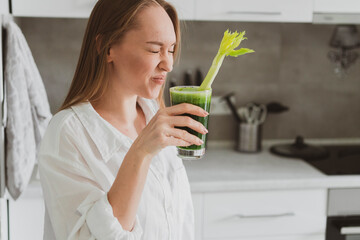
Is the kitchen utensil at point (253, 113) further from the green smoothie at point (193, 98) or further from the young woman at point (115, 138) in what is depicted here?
the green smoothie at point (193, 98)

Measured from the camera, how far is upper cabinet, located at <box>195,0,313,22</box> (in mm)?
2123

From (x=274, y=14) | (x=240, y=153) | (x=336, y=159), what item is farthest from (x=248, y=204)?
(x=274, y=14)

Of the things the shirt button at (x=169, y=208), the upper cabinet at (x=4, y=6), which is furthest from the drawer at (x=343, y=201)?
the upper cabinet at (x=4, y=6)

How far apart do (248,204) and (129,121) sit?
96 cm

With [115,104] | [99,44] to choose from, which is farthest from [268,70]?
[99,44]

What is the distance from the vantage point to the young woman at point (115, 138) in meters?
0.97

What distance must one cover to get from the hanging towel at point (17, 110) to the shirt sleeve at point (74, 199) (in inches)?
33.9

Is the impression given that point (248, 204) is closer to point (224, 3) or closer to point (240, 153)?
point (240, 153)

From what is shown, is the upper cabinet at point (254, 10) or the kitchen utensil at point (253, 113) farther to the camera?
the kitchen utensil at point (253, 113)

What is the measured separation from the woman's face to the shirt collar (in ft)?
0.43

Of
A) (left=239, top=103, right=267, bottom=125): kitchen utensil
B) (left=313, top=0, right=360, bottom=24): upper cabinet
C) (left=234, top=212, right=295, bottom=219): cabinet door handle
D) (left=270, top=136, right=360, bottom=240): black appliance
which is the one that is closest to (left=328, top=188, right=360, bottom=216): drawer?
(left=270, top=136, right=360, bottom=240): black appliance

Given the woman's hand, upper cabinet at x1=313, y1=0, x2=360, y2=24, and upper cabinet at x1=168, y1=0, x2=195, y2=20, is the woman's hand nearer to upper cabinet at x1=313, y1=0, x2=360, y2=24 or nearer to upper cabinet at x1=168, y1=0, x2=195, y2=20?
upper cabinet at x1=168, y1=0, x2=195, y2=20

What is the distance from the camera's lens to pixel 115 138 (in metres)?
1.17

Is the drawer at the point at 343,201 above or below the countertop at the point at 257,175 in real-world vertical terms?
below
